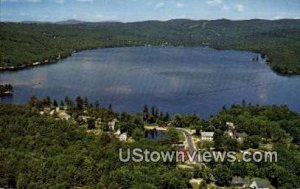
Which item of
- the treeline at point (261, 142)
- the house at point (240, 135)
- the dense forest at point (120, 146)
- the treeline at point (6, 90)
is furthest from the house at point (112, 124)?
the treeline at point (6, 90)

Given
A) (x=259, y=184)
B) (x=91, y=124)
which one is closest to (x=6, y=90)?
(x=91, y=124)

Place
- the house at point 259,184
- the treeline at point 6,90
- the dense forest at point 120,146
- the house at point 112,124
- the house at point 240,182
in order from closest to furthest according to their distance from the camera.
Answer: the dense forest at point 120,146 → the house at point 259,184 → the house at point 240,182 → the house at point 112,124 → the treeline at point 6,90

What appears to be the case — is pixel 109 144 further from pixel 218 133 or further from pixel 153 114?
pixel 153 114

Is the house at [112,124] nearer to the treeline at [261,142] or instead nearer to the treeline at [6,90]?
the treeline at [261,142]

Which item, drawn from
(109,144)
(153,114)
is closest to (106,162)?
(109,144)

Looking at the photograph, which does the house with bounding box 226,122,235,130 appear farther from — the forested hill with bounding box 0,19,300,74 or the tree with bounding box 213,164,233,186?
the forested hill with bounding box 0,19,300,74

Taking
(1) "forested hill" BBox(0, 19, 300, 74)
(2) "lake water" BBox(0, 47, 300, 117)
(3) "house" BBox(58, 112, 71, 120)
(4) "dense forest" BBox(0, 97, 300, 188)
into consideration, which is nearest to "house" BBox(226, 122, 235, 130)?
(4) "dense forest" BBox(0, 97, 300, 188)

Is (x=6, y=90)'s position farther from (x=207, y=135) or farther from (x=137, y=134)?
(x=207, y=135)
